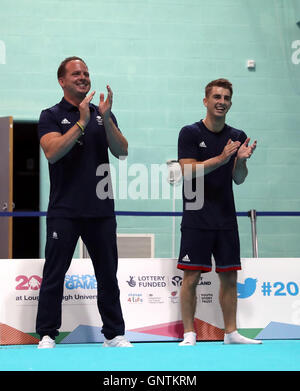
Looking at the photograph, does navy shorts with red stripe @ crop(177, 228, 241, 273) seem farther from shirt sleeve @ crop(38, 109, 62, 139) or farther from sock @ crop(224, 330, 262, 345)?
shirt sleeve @ crop(38, 109, 62, 139)

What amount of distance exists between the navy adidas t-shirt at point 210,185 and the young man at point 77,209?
445 mm

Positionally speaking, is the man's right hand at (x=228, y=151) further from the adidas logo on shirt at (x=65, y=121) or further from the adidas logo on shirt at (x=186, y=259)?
the adidas logo on shirt at (x=65, y=121)

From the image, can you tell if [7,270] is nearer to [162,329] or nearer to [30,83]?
[162,329]

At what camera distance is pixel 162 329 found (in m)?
4.16

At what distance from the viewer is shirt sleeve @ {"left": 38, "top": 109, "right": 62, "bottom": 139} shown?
11.6 feet

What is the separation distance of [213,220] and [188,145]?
48 centimetres

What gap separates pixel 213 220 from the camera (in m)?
3.81

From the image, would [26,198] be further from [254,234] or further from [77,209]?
[77,209]

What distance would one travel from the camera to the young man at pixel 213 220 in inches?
149

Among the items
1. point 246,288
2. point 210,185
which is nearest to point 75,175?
point 210,185

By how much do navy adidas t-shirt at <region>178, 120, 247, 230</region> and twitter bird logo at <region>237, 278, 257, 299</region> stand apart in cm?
58

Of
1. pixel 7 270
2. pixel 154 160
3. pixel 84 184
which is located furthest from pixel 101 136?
pixel 154 160
